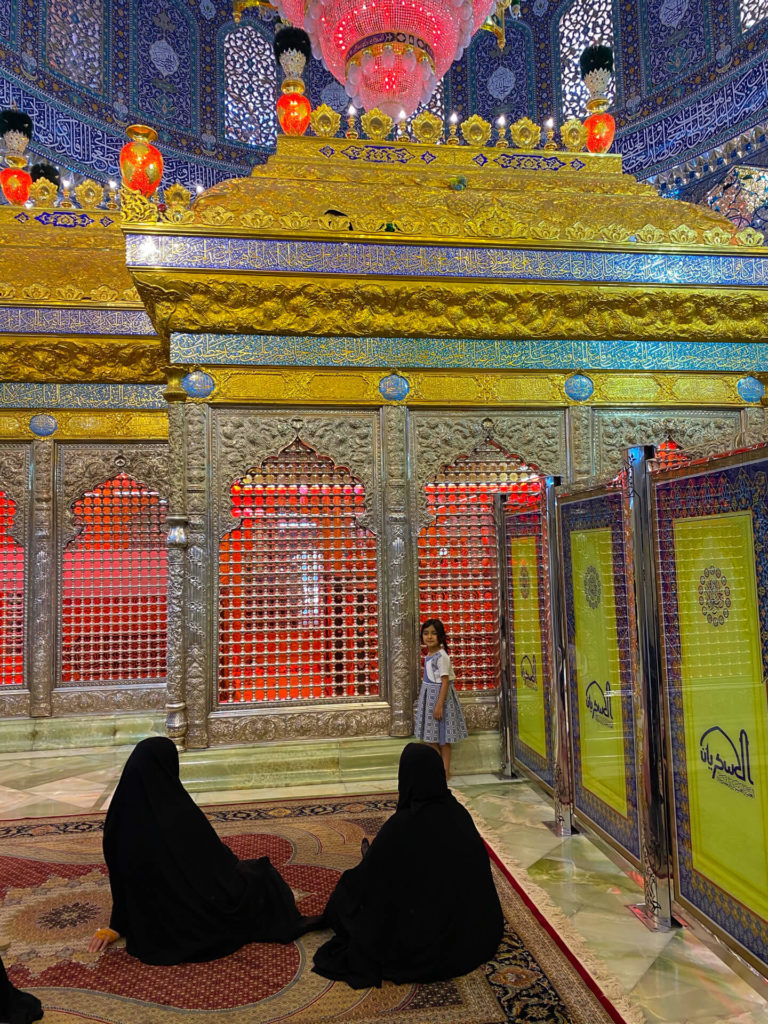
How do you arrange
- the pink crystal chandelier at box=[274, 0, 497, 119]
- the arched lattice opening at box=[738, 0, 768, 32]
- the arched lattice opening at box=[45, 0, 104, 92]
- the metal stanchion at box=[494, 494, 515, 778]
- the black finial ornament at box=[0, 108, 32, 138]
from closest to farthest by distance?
1. the metal stanchion at box=[494, 494, 515, 778]
2. the pink crystal chandelier at box=[274, 0, 497, 119]
3. the black finial ornament at box=[0, 108, 32, 138]
4. the arched lattice opening at box=[738, 0, 768, 32]
5. the arched lattice opening at box=[45, 0, 104, 92]

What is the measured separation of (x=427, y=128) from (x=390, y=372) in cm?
196

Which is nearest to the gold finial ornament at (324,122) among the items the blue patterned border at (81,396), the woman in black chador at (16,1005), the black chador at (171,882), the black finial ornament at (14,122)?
the blue patterned border at (81,396)

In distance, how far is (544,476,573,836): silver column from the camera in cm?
319

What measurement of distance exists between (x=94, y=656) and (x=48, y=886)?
9.08 ft

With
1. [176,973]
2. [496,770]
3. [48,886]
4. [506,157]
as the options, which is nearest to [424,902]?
[176,973]

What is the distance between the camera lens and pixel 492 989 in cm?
199

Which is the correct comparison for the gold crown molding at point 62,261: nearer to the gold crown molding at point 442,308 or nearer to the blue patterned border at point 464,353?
the gold crown molding at point 442,308

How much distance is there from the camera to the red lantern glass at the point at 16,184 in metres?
5.90

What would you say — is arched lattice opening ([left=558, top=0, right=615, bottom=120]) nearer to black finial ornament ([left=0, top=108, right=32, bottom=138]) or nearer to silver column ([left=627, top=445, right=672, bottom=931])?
black finial ornament ([left=0, top=108, right=32, bottom=138])

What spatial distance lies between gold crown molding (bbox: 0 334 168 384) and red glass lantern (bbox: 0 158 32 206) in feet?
5.57

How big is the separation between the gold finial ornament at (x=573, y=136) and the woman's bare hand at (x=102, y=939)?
17.8 feet

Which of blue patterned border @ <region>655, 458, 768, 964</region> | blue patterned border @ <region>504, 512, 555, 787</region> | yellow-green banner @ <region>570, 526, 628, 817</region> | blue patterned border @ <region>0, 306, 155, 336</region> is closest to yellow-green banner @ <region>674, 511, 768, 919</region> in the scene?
blue patterned border @ <region>655, 458, 768, 964</region>

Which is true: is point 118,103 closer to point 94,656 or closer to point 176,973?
point 94,656

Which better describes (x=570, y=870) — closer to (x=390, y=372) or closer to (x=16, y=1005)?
(x=16, y=1005)
